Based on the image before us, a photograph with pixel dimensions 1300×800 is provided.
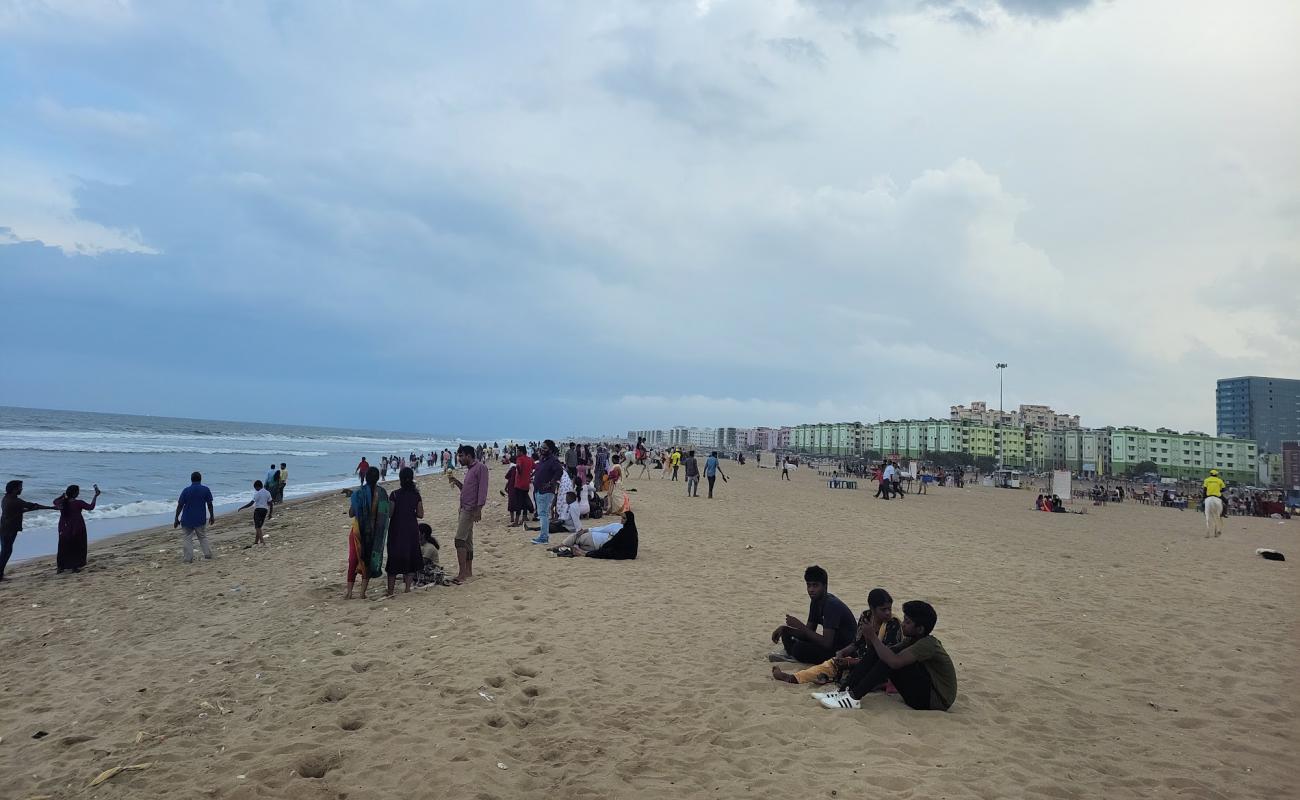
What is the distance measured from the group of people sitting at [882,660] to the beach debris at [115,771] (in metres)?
4.38

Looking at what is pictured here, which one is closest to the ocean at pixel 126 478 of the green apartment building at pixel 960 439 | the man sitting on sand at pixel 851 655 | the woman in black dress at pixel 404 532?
the woman in black dress at pixel 404 532

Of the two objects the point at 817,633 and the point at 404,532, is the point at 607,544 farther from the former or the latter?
the point at 817,633

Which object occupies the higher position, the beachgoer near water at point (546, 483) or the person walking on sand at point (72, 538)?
the beachgoer near water at point (546, 483)

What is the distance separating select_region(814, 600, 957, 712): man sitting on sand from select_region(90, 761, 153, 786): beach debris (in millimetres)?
4518

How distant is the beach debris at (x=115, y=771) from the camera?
3.78 metres

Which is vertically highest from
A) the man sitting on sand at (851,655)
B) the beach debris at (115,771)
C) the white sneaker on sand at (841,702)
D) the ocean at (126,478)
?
the man sitting on sand at (851,655)

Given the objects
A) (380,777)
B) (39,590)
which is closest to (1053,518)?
(380,777)

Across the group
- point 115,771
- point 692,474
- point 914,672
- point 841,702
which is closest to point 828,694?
point 841,702

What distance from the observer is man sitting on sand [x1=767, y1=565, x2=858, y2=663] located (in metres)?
5.52

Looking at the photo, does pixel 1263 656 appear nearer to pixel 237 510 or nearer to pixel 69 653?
pixel 69 653

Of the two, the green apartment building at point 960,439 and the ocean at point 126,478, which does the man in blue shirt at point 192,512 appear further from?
the green apartment building at point 960,439

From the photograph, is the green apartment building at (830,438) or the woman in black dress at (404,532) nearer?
the woman in black dress at (404,532)

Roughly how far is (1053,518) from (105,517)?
30809mm

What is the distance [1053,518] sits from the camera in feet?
76.6
